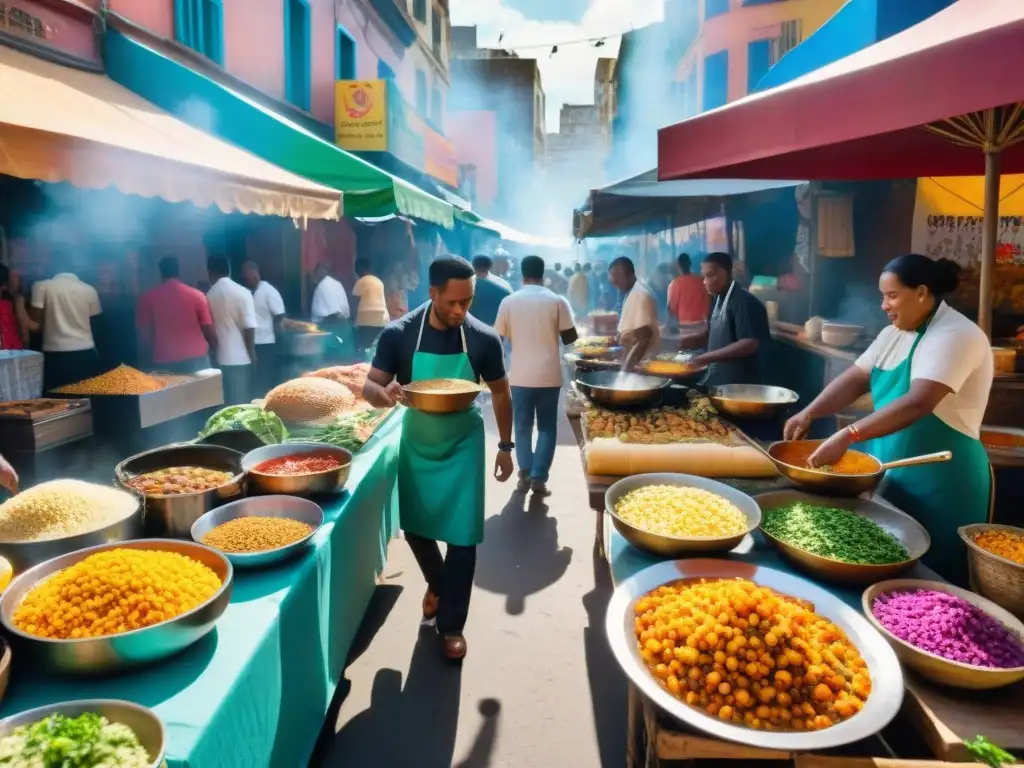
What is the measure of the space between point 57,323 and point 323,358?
12.0 feet

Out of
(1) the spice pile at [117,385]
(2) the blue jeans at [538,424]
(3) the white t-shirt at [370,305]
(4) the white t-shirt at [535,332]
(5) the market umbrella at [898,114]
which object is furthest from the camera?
(3) the white t-shirt at [370,305]

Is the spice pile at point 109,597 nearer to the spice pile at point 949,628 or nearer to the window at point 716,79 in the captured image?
the spice pile at point 949,628

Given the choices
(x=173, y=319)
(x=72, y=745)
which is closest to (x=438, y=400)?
(x=72, y=745)

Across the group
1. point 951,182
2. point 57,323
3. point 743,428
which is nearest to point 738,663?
point 743,428

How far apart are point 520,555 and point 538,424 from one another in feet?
5.30

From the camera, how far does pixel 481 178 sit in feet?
130

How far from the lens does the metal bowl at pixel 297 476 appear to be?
3166 mm

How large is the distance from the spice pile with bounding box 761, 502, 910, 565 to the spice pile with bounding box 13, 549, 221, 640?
81.2 inches

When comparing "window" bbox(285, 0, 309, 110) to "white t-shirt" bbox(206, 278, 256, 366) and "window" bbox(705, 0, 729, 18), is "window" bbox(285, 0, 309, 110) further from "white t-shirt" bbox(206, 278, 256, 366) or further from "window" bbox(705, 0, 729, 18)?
"window" bbox(705, 0, 729, 18)

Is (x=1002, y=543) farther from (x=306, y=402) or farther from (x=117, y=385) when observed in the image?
(x=117, y=385)

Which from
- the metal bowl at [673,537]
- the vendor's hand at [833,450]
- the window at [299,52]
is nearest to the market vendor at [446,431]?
the metal bowl at [673,537]

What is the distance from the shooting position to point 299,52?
1238 cm

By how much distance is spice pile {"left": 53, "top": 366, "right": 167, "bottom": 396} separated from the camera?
542cm

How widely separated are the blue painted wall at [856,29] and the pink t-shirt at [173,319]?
577cm
